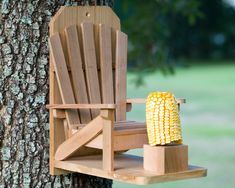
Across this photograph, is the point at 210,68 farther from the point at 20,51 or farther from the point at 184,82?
the point at 20,51

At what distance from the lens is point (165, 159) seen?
282 centimetres

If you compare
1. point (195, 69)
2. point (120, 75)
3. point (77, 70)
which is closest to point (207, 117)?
point (195, 69)

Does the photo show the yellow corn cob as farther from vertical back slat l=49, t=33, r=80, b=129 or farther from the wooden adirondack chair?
vertical back slat l=49, t=33, r=80, b=129

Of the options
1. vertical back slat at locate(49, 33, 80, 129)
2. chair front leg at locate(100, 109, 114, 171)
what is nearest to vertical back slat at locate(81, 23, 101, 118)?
vertical back slat at locate(49, 33, 80, 129)

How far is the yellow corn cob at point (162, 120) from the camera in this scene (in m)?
2.88

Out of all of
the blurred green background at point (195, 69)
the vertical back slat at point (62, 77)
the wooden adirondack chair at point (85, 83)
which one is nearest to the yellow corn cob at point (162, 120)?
the wooden adirondack chair at point (85, 83)

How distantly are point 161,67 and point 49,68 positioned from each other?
5.00m

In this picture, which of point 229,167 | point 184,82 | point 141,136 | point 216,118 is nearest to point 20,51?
point 141,136

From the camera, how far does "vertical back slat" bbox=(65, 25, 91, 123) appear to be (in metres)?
3.26

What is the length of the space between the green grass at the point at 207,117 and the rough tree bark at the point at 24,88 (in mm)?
5047

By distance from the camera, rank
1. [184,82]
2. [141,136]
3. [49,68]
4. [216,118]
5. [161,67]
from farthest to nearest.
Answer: [184,82] → [216,118] → [161,67] → [49,68] → [141,136]

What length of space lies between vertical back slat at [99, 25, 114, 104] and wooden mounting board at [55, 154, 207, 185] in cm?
27

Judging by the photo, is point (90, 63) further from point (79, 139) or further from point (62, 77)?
point (79, 139)

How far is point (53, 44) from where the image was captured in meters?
3.22
